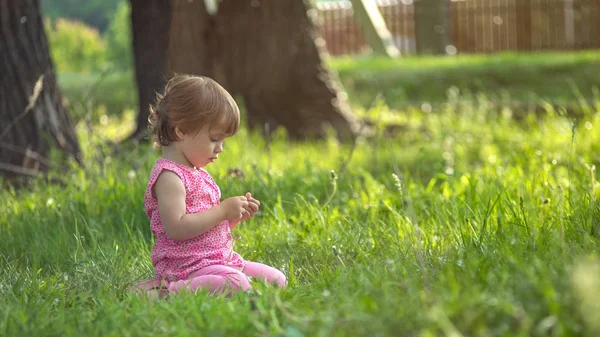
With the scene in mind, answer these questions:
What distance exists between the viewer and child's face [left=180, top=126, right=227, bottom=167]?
297 cm

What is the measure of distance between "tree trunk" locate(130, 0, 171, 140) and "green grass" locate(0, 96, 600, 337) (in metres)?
1.18

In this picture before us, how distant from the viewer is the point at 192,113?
292cm

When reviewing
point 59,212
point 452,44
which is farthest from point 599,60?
point 59,212

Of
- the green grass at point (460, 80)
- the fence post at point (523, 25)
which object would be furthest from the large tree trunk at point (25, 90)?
the fence post at point (523, 25)

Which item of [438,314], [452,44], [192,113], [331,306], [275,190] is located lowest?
[452,44]

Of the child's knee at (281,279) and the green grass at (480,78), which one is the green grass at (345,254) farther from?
the green grass at (480,78)

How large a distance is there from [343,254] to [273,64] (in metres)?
4.49

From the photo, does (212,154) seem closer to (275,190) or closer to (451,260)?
(451,260)

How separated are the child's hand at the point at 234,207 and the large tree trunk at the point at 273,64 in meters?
4.50

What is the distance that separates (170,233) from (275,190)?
1428 millimetres

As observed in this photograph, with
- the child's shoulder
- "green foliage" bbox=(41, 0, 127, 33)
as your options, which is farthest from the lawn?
"green foliage" bbox=(41, 0, 127, 33)

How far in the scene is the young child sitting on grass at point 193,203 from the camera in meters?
2.88

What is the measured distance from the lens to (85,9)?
111 ft

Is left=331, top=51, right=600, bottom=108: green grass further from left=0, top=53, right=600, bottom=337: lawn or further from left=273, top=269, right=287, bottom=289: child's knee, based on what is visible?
left=273, top=269, right=287, bottom=289: child's knee
